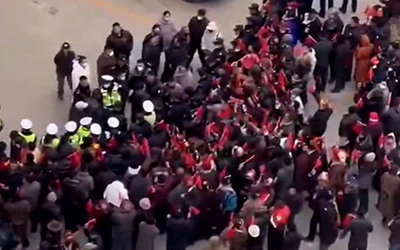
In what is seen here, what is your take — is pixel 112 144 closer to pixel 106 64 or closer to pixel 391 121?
pixel 106 64

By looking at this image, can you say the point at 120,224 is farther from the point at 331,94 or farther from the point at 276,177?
the point at 331,94

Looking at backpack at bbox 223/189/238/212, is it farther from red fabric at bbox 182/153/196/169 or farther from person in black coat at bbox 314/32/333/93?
person in black coat at bbox 314/32/333/93

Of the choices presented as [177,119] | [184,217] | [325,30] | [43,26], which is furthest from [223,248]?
[43,26]

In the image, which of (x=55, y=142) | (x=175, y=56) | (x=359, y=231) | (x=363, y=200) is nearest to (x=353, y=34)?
(x=175, y=56)

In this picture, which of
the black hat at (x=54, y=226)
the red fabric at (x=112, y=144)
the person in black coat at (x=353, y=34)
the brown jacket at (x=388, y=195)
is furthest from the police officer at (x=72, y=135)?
the person in black coat at (x=353, y=34)

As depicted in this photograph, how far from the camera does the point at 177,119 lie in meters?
21.0

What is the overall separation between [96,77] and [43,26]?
8.68 ft

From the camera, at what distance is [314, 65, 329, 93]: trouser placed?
23.2 m

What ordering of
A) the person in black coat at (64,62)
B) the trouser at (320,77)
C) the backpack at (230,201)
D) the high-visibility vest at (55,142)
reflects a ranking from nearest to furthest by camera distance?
the backpack at (230,201), the high-visibility vest at (55,142), the person in black coat at (64,62), the trouser at (320,77)

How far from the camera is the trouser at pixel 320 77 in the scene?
23234 mm

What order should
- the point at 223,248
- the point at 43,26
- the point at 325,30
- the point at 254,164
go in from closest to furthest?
the point at 223,248, the point at 254,164, the point at 325,30, the point at 43,26

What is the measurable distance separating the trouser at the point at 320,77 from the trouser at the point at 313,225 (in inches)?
174

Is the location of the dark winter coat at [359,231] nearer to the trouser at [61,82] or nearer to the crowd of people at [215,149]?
the crowd of people at [215,149]

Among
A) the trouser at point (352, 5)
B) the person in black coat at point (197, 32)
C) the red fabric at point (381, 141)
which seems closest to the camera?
the red fabric at point (381, 141)
